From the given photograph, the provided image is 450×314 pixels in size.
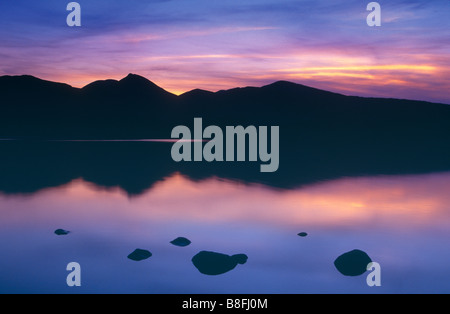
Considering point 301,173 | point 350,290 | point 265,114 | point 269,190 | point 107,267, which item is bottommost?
point 350,290

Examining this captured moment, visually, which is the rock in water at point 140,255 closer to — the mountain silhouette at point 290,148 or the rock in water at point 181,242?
the rock in water at point 181,242

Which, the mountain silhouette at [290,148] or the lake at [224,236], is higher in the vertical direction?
the mountain silhouette at [290,148]

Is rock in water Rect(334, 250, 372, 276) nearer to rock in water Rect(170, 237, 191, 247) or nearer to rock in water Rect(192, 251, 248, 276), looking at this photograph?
rock in water Rect(192, 251, 248, 276)

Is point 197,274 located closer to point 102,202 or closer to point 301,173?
point 102,202

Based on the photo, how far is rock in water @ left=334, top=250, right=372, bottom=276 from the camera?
12114 millimetres

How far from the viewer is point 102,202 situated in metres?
25.4

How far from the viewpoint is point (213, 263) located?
39.5 ft

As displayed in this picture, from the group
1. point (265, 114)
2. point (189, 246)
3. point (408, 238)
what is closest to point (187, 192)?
point (189, 246)

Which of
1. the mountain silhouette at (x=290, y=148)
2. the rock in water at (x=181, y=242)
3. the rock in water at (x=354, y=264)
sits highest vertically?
the mountain silhouette at (x=290, y=148)

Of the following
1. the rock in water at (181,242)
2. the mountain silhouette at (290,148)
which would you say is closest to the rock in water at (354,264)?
the rock in water at (181,242)

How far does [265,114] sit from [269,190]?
16991 centimetres

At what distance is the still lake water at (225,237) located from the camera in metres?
12.1

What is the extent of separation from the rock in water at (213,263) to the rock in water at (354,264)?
3.49m

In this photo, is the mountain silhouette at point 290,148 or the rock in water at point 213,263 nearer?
the rock in water at point 213,263
